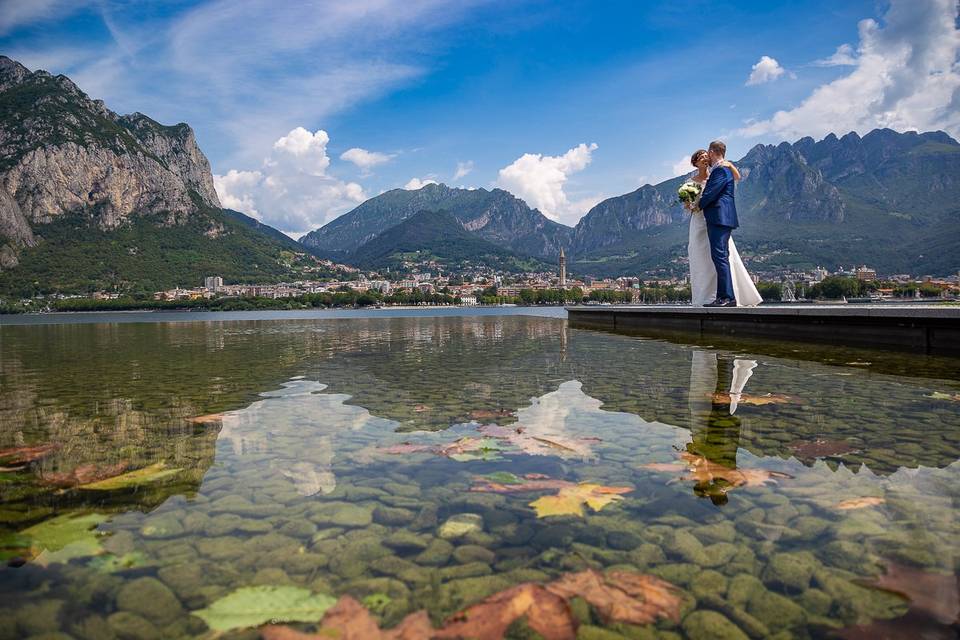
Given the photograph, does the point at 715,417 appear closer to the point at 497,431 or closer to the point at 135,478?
the point at 497,431

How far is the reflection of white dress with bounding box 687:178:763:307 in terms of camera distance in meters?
20.4

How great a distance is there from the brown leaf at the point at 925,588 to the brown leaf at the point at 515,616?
1.24 metres

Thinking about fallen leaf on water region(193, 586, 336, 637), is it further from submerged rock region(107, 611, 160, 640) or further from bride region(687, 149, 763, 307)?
bride region(687, 149, 763, 307)

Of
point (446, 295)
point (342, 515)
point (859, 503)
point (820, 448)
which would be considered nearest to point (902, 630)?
point (859, 503)

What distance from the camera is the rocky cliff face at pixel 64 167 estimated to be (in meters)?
146

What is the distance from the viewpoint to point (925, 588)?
2.03 m

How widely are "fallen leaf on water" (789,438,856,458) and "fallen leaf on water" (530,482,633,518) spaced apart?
167cm

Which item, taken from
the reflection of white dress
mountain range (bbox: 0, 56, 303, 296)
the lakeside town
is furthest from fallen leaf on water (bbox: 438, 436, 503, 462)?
mountain range (bbox: 0, 56, 303, 296)

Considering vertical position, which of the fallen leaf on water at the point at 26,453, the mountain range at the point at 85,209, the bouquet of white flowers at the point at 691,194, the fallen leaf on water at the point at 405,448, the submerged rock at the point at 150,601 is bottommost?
the fallen leaf on water at the point at 405,448

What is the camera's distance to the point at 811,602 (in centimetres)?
199

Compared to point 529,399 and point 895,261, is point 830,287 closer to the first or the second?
point 529,399

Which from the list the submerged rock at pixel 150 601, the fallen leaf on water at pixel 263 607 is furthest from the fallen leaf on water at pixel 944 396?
the submerged rock at pixel 150 601

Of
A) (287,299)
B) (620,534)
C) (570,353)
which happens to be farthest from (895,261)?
(620,534)

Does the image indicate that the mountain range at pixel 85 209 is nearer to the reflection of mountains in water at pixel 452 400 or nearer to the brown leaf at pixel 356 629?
the reflection of mountains in water at pixel 452 400
